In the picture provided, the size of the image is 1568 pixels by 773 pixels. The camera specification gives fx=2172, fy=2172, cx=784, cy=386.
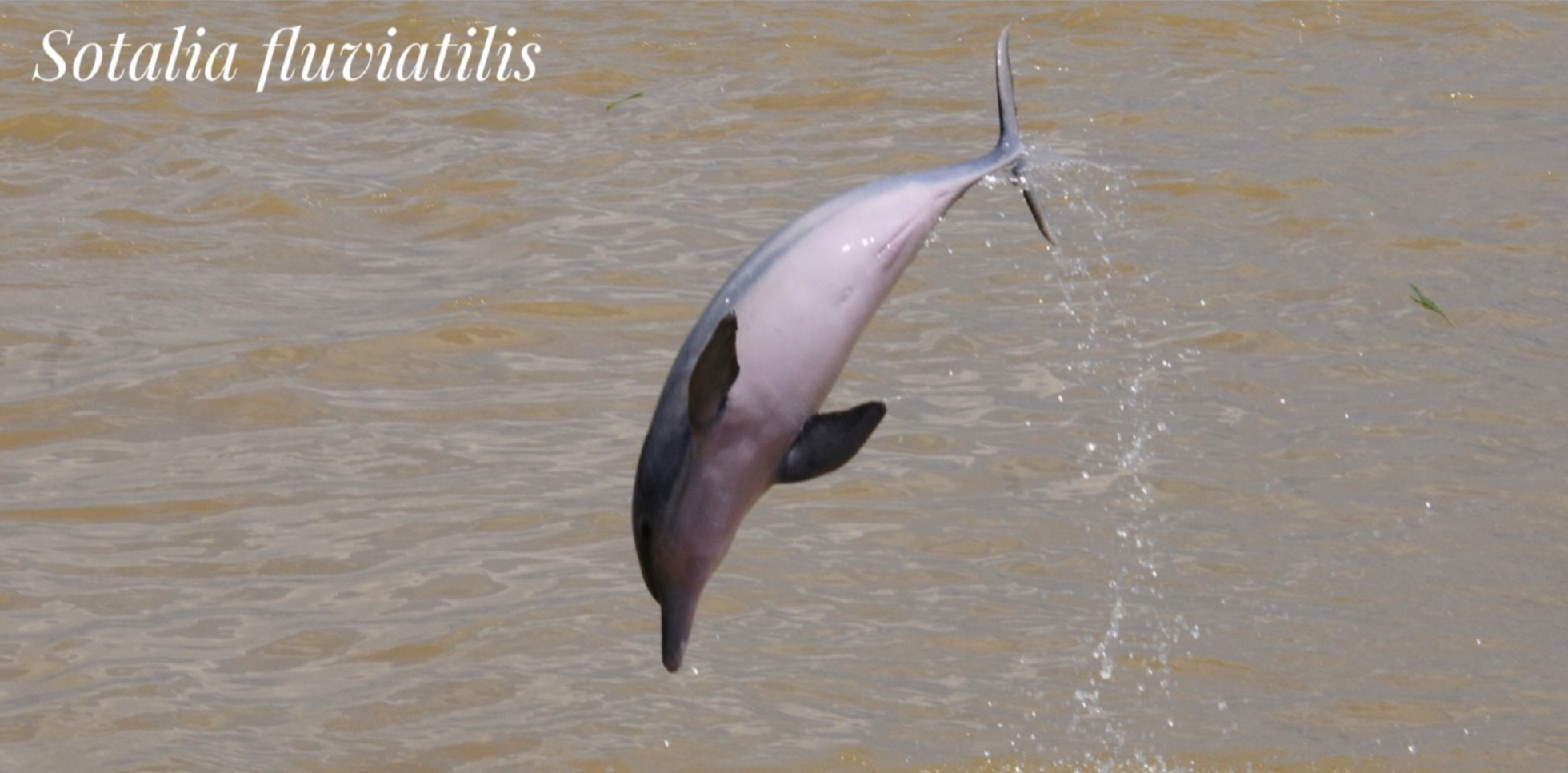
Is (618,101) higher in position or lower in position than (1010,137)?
lower

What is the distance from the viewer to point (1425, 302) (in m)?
7.86

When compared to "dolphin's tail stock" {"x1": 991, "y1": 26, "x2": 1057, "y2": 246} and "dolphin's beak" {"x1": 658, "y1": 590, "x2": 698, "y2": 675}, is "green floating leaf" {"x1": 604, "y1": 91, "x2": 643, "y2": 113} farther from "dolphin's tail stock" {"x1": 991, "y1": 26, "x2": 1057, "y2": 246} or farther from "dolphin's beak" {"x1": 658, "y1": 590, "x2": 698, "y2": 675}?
"dolphin's beak" {"x1": 658, "y1": 590, "x2": 698, "y2": 675}

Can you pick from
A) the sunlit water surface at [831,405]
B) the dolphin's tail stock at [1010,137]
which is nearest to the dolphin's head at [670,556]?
the dolphin's tail stock at [1010,137]

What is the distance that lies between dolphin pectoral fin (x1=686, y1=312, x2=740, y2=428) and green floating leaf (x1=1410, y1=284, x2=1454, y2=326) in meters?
5.20

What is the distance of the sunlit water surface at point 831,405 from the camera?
555cm

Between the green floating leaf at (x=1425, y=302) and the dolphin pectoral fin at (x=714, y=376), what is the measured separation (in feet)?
17.1

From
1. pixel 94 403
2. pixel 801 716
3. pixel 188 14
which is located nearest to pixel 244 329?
pixel 94 403

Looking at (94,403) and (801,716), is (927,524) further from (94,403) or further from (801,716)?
(94,403)

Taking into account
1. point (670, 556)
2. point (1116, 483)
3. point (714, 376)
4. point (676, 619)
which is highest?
point (714, 376)

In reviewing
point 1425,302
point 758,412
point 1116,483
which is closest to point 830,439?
point 758,412

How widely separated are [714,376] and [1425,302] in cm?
530

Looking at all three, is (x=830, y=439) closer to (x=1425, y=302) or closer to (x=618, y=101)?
(x=1425, y=302)

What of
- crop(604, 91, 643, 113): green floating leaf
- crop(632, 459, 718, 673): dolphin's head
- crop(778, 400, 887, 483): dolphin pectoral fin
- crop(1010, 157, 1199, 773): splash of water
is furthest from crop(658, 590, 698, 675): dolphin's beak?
crop(604, 91, 643, 113): green floating leaf

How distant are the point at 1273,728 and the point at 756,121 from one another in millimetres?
6453
